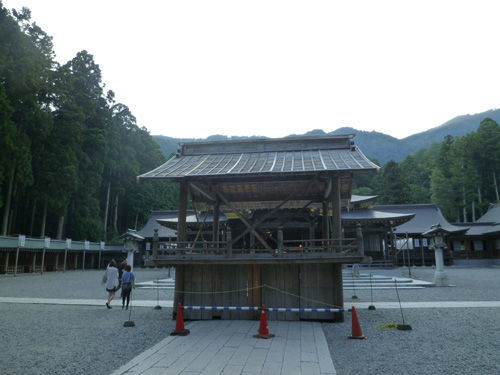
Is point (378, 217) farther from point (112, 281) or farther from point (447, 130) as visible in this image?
point (447, 130)

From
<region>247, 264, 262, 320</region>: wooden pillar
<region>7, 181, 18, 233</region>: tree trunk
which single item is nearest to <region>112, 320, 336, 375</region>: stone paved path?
<region>247, 264, 262, 320</region>: wooden pillar

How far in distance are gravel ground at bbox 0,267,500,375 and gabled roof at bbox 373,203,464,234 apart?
2966 centimetres

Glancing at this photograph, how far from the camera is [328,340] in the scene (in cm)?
781

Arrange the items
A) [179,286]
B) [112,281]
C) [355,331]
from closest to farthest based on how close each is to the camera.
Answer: [355,331] → [179,286] → [112,281]

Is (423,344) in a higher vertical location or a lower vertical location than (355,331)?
lower

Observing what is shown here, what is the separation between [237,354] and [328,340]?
2501mm

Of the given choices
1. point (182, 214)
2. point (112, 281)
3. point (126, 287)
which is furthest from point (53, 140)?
point (182, 214)

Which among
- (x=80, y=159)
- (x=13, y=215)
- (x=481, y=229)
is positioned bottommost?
(x=481, y=229)

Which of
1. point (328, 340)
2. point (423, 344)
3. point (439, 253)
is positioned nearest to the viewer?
point (423, 344)

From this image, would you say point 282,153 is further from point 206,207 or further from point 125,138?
point 125,138

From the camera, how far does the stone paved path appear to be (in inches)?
223

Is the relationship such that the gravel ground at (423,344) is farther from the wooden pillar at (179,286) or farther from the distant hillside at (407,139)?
the distant hillside at (407,139)

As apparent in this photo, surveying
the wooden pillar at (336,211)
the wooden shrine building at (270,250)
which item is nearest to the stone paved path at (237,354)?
the wooden shrine building at (270,250)

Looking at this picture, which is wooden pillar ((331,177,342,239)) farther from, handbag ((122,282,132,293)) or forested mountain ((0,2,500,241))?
forested mountain ((0,2,500,241))
